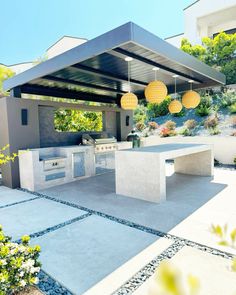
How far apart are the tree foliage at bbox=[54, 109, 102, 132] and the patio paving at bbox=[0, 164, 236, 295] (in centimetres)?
369

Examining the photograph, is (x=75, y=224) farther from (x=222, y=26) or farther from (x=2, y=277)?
(x=222, y=26)

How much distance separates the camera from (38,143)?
264 inches

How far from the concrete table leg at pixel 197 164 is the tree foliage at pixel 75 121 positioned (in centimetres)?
448

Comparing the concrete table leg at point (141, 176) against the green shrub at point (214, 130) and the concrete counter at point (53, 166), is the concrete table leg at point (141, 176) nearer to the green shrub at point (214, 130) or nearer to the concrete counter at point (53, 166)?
the concrete counter at point (53, 166)

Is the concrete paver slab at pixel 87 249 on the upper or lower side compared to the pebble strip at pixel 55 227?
upper

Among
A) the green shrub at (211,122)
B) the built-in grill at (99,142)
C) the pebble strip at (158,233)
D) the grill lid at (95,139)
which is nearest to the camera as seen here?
the pebble strip at (158,233)

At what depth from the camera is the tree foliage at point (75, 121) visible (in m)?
8.95

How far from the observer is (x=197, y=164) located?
695 centimetres

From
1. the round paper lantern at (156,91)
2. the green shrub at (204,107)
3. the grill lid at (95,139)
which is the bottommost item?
the grill lid at (95,139)

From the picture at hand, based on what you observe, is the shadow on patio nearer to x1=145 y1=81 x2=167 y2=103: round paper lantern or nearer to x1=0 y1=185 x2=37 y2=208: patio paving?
x1=0 y1=185 x2=37 y2=208: patio paving

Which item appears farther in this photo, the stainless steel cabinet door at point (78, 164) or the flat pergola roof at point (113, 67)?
the stainless steel cabinet door at point (78, 164)

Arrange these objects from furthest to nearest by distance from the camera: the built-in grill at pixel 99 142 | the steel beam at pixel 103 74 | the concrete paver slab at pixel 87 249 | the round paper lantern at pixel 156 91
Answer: the built-in grill at pixel 99 142 → the steel beam at pixel 103 74 → the round paper lantern at pixel 156 91 → the concrete paver slab at pixel 87 249

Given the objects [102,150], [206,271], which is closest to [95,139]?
[102,150]

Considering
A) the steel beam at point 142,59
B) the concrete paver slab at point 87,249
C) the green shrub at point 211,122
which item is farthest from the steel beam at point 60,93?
the green shrub at point 211,122
